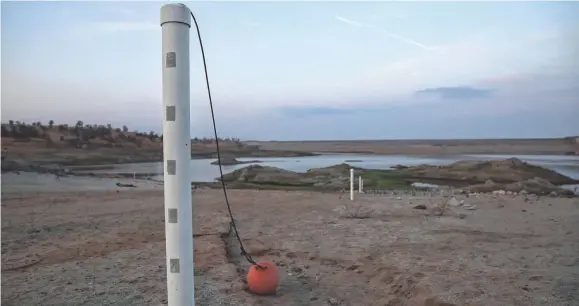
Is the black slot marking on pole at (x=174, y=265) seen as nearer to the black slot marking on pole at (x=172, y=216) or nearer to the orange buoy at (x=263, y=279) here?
the black slot marking on pole at (x=172, y=216)

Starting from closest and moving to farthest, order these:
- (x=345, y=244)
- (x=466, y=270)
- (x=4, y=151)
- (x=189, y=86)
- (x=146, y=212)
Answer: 1. (x=189, y=86)
2. (x=466, y=270)
3. (x=345, y=244)
4. (x=146, y=212)
5. (x=4, y=151)

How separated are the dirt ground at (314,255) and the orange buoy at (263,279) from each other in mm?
90

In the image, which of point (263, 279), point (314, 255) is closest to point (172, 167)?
A: point (263, 279)

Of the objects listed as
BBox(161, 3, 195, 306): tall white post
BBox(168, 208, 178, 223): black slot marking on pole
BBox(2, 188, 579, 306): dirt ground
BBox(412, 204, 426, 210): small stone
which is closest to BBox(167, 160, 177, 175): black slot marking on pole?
BBox(161, 3, 195, 306): tall white post

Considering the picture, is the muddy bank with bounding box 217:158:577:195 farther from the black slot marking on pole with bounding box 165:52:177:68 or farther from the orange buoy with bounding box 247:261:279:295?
the black slot marking on pole with bounding box 165:52:177:68

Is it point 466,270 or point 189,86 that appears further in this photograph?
point 466,270

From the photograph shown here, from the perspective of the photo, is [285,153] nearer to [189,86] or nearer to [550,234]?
[550,234]

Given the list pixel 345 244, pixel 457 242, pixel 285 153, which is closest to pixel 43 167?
pixel 285 153

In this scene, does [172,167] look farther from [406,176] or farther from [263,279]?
[406,176]

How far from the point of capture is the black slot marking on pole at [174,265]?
270cm

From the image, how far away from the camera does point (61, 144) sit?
17984 mm

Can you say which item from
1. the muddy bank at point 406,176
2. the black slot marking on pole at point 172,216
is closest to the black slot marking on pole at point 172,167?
the black slot marking on pole at point 172,216

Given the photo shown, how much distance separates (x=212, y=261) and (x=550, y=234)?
16.9ft

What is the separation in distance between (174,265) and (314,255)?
9.89 ft
